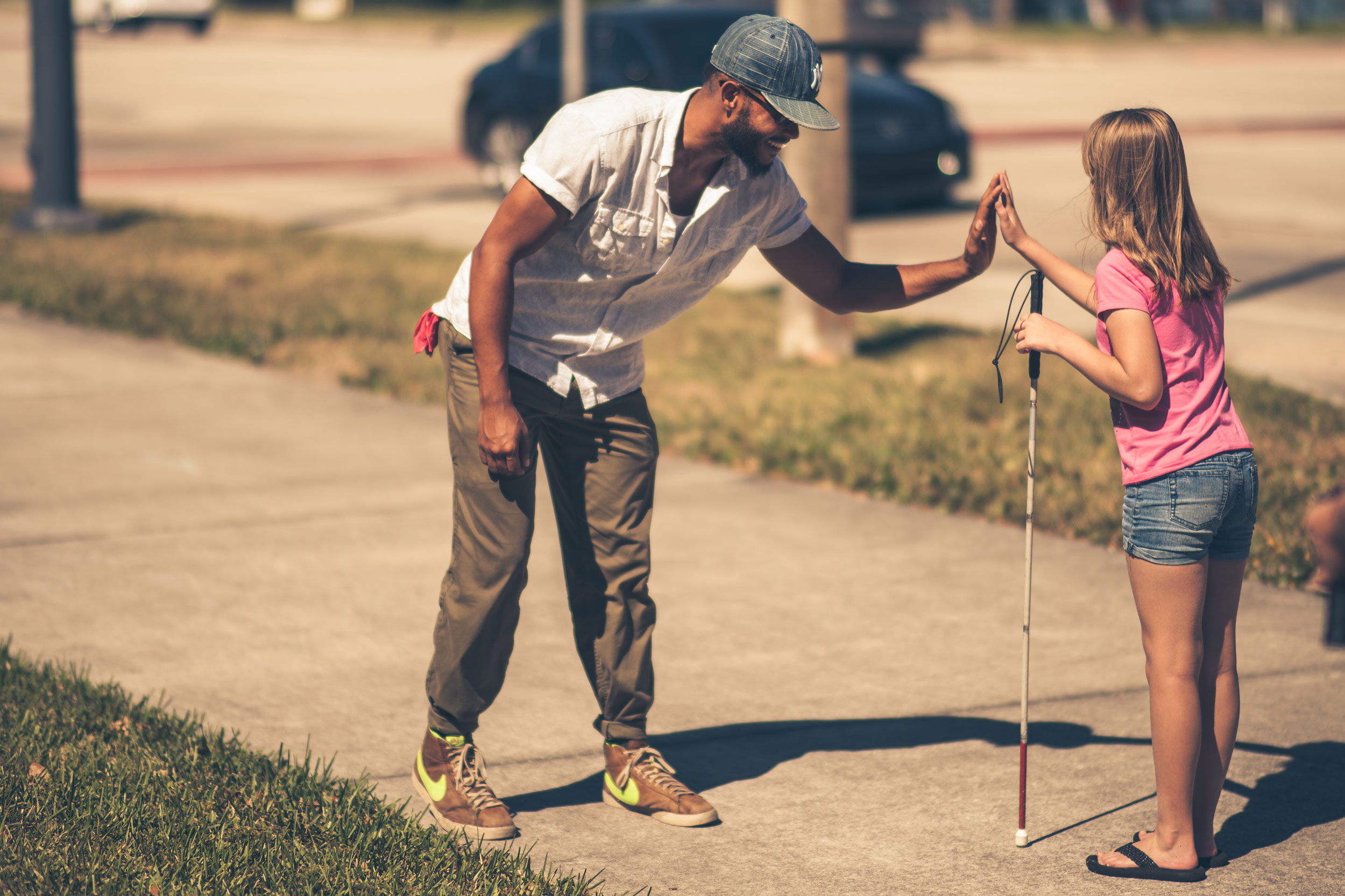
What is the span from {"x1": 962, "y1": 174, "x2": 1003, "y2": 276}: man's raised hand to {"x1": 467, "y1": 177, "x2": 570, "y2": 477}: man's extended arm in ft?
3.00

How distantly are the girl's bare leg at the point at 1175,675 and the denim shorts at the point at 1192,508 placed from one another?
1.4 inches

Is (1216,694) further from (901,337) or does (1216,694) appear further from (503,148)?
(503,148)

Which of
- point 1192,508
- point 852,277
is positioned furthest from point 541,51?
point 1192,508

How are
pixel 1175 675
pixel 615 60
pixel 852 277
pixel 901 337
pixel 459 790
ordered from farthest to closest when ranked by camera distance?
1. pixel 615 60
2. pixel 901 337
3. pixel 852 277
4. pixel 459 790
5. pixel 1175 675

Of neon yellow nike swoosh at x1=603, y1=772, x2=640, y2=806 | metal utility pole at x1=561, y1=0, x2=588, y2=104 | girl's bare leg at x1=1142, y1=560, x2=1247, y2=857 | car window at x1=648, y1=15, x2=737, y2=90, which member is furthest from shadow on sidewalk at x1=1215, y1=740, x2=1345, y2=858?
car window at x1=648, y1=15, x2=737, y2=90

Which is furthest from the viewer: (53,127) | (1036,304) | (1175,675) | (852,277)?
(53,127)

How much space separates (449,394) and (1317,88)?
84.6 feet

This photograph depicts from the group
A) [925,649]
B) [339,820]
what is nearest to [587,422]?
[339,820]

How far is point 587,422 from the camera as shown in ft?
12.1

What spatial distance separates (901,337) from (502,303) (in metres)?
5.85

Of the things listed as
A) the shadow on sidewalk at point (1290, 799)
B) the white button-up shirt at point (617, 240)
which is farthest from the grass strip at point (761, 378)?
the white button-up shirt at point (617, 240)

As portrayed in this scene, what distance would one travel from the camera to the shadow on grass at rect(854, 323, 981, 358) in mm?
8719

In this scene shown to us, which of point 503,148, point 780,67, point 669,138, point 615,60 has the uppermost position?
point 780,67

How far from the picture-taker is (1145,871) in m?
3.39
